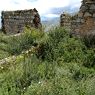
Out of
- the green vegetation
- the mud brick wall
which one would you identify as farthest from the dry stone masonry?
the mud brick wall

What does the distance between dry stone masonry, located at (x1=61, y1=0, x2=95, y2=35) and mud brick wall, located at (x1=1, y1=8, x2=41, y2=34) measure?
8094 millimetres

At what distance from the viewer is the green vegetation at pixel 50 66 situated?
953 cm

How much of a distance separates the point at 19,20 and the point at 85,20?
9148mm

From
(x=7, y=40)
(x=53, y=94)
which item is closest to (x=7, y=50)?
(x=7, y=40)

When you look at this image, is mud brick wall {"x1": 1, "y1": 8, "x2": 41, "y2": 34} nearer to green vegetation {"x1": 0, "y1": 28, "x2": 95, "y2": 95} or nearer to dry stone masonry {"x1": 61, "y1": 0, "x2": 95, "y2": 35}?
green vegetation {"x1": 0, "y1": 28, "x2": 95, "y2": 95}

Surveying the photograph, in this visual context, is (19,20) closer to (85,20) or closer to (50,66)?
(85,20)

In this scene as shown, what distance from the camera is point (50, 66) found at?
11.8 meters

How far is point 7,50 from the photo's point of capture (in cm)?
1647

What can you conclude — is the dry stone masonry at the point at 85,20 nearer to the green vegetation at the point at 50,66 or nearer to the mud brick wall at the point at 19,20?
the green vegetation at the point at 50,66

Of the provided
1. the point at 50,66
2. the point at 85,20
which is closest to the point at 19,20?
the point at 85,20

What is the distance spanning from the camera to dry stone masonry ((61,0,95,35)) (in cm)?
1493

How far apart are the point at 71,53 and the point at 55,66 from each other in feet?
6.10

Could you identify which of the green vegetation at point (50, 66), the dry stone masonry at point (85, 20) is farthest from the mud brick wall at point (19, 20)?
the dry stone masonry at point (85, 20)

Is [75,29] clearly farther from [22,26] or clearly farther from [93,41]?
[22,26]
